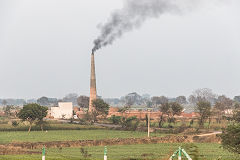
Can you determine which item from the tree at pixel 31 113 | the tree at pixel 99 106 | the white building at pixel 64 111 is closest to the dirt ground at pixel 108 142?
the tree at pixel 31 113

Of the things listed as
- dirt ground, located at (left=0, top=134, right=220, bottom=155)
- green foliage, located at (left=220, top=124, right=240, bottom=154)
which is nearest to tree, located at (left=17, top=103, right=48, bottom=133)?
dirt ground, located at (left=0, top=134, right=220, bottom=155)

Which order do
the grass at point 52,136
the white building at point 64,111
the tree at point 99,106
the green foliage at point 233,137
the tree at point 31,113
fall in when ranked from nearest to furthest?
the green foliage at point 233,137, the grass at point 52,136, the tree at point 31,113, the tree at point 99,106, the white building at point 64,111

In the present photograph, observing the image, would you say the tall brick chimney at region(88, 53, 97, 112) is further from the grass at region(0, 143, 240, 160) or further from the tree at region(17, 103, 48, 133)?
the grass at region(0, 143, 240, 160)

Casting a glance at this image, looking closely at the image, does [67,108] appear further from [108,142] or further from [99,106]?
[108,142]

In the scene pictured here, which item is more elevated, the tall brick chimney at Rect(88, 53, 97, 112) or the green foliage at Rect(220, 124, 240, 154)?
the tall brick chimney at Rect(88, 53, 97, 112)

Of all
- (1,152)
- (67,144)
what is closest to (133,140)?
(67,144)

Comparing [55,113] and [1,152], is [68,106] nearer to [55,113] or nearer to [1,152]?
[55,113]

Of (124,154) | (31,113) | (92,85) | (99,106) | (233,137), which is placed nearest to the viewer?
(233,137)

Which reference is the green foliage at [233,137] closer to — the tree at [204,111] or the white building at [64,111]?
the tree at [204,111]

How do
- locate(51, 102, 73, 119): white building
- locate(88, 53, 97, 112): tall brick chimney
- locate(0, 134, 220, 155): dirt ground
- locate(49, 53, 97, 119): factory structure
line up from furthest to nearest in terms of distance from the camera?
locate(51, 102, 73, 119): white building, locate(49, 53, 97, 119): factory structure, locate(88, 53, 97, 112): tall brick chimney, locate(0, 134, 220, 155): dirt ground

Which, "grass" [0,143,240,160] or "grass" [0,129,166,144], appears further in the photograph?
"grass" [0,129,166,144]

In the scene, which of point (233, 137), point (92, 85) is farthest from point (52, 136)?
point (92, 85)

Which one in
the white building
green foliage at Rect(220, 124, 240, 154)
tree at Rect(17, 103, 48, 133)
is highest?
the white building

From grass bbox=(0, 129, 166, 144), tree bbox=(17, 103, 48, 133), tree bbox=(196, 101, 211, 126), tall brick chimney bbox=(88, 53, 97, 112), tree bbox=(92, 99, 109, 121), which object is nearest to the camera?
grass bbox=(0, 129, 166, 144)
